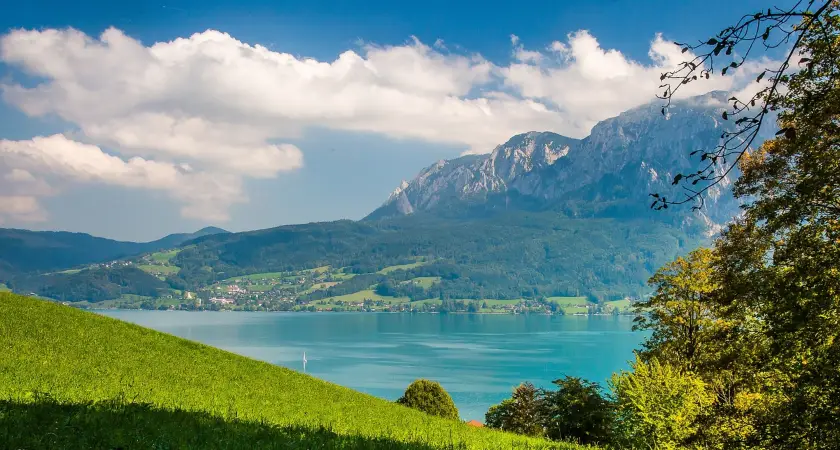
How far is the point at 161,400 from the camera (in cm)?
1365

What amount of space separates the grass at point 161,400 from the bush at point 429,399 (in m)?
12.3

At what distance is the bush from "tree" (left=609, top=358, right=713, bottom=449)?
15.3 m

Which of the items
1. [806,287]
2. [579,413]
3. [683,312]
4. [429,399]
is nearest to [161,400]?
[806,287]

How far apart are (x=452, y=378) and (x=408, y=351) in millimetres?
51849

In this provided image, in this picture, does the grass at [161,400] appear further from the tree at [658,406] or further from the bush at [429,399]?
the bush at [429,399]

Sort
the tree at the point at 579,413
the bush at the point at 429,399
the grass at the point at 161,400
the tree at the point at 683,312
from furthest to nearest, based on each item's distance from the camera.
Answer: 1. the bush at the point at 429,399
2. the tree at the point at 579,413
3. the tree at the point at 683,312
4. the grass at the point at 161,400

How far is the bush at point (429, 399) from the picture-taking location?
38.5 metres

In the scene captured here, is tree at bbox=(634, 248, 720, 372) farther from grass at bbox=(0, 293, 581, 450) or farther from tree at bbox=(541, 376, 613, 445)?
grass at bbox=(0, 293, 581, 450)

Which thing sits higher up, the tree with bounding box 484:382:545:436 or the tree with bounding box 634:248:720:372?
the tree with bounding box 634:248:720:372

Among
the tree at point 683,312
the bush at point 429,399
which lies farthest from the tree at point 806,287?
the bush at point 429,399

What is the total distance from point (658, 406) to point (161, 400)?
17.9 metres

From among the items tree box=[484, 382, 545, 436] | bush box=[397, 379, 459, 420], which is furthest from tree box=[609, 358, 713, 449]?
tree box=[484, 382, 545, 436]

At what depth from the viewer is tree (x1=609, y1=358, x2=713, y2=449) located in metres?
22.0

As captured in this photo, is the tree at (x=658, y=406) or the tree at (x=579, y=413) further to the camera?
the tree at (x=579, y=413)
